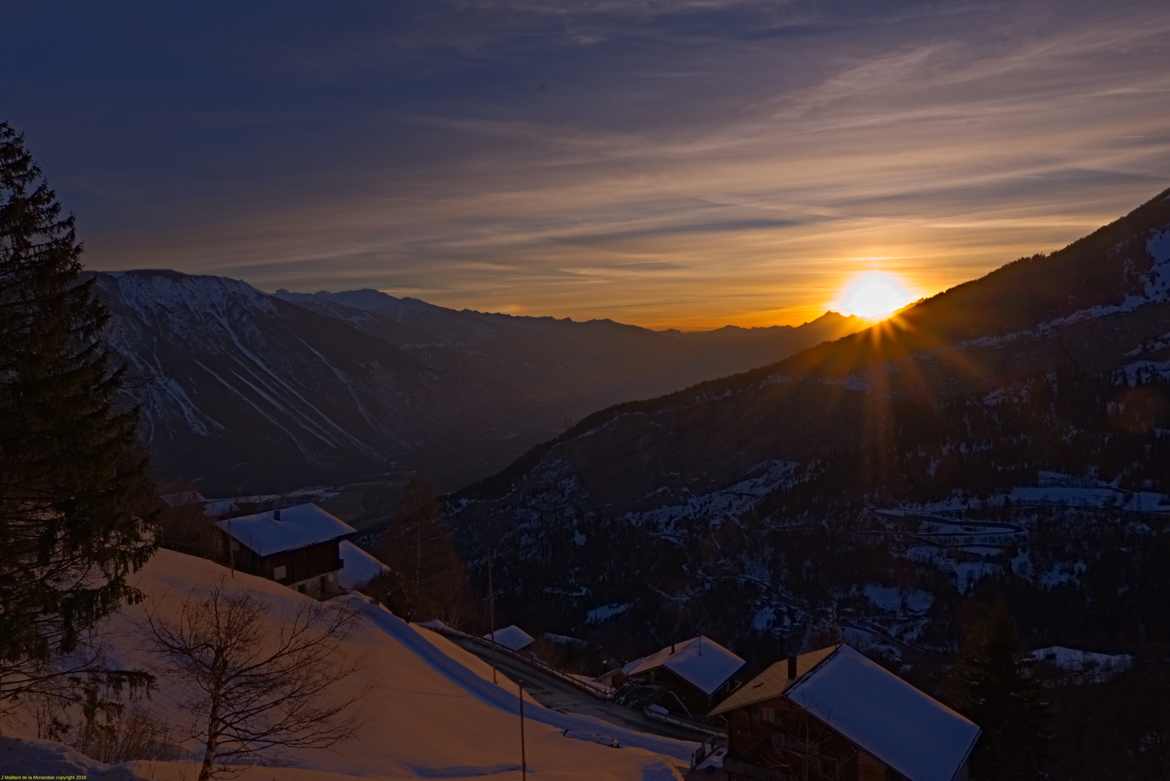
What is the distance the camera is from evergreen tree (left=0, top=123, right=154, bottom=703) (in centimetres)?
1090

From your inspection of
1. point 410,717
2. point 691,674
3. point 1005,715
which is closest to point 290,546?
point 410,717

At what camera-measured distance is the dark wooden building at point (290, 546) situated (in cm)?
4359

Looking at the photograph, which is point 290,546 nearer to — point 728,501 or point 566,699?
point 566,699

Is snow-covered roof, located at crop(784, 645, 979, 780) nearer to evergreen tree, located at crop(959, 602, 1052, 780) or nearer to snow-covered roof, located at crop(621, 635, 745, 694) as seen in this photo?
evergreen tree, located at crop(959, 602, 1052, 780)

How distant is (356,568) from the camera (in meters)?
57.9

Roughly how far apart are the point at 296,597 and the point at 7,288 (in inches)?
1008

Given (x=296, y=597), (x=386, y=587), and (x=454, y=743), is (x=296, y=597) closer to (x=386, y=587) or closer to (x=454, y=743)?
(x=454, y=743)

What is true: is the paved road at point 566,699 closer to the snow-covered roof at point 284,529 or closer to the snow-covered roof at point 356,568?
the snow-covered roof at point 284,529

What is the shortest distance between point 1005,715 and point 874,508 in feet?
396

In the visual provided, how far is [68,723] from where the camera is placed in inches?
542

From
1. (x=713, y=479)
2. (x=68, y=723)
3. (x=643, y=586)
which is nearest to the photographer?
(x=68, y=723)

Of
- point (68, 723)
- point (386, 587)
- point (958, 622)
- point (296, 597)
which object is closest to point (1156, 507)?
point (958, 622)

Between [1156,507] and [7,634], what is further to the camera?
[1156,507]

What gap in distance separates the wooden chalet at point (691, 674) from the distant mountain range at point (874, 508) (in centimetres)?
4646
